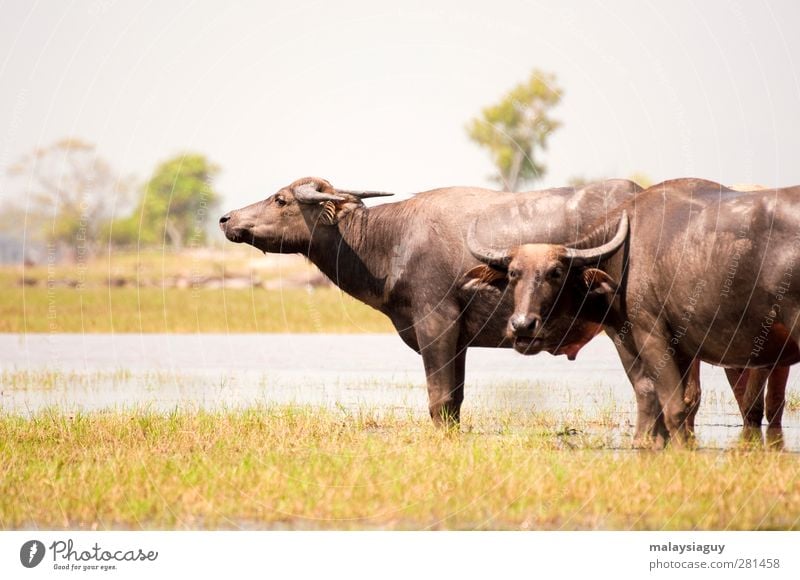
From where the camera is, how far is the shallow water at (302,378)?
42.2 feet

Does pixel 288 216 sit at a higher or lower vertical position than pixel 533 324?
higher

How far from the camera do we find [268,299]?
30844 mm

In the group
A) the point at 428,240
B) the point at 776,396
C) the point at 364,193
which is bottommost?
the point at 776,396

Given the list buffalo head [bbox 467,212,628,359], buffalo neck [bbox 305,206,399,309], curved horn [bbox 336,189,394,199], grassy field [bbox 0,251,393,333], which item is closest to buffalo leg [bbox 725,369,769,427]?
buffalo head [bbox 467,212,628,359]

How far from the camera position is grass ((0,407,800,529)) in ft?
26.2

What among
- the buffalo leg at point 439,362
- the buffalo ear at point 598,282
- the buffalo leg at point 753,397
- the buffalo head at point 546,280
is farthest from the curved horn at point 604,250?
the buffalo leg at point 753,397

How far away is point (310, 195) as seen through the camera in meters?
11.6

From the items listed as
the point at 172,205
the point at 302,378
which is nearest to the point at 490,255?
the point at 302,378

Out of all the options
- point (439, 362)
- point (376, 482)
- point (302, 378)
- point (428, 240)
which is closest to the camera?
point (376, 482)

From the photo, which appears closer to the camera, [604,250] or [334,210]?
[604,250]

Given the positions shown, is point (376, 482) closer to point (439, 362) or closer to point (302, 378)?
point (439, 362)

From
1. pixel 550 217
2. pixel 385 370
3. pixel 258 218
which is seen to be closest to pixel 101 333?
pixel 385 370

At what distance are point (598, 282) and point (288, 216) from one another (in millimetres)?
3260
